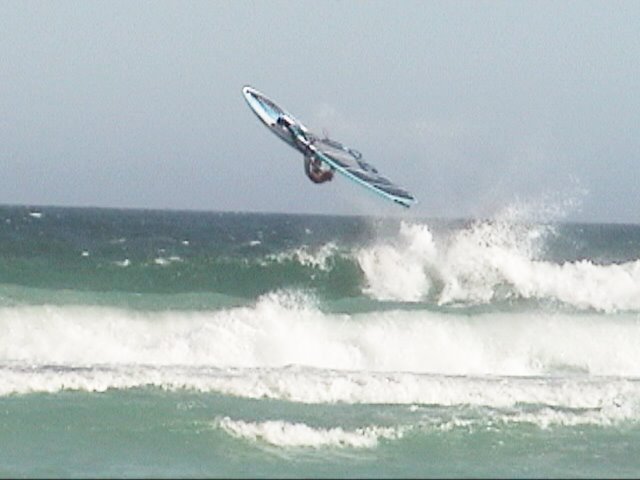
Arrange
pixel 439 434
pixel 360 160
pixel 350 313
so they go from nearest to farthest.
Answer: pixel 439 434 < pixel 360 160 < pixel 350 313

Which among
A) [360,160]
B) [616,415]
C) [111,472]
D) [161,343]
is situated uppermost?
[360,160]

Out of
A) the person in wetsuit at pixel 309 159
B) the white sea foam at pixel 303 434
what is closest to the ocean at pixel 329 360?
the white sea foam at pixel 303 434

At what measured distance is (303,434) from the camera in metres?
16.8

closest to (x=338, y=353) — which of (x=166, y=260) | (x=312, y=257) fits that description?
(x=312, y=257)

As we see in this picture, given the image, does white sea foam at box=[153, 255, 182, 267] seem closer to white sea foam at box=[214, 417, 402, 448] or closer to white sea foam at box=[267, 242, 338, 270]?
white sea foam at box=[267, 242, 338, 270]

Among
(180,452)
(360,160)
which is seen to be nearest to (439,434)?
(180,452)

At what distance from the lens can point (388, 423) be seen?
18.0 meters

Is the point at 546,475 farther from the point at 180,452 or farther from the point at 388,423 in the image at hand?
the point at 180,452

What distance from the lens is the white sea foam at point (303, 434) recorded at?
16.6 m

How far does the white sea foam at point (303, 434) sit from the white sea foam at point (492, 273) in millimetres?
13077

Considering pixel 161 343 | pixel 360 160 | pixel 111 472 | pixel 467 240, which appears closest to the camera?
pixel 111 472

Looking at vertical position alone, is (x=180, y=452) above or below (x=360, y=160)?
below

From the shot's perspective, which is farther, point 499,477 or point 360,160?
point 360,160

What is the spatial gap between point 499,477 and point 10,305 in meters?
15.1
